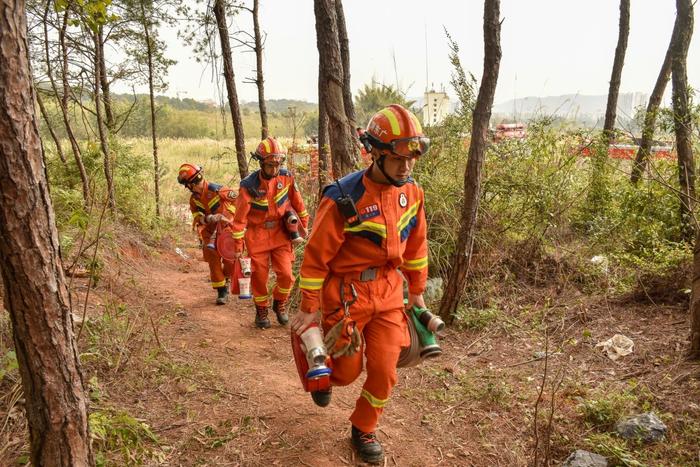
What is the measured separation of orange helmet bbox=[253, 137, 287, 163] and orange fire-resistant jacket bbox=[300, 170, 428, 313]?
2.66 metres

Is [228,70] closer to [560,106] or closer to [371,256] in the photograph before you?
[560,106]

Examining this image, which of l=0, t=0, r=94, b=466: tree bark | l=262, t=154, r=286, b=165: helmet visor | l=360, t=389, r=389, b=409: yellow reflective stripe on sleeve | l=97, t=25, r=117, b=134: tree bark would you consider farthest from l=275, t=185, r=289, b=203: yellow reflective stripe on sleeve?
l=97, t=25, r=117, b=134: tree bark

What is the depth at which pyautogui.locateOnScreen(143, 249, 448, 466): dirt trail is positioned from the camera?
3.17 meters

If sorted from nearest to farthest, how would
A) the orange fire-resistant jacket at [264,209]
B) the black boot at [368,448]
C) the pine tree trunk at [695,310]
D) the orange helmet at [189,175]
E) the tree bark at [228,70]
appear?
1. the black boot at [368,448]
2. the pine tree trunk at [695,310]
3. the orange fire-resistant jacket at [264,209]
4. the orange helmet at [189,175]
5. the tree bark at [228,70]

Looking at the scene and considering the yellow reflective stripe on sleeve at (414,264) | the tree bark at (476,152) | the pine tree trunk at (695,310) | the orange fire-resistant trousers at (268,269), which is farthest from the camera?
the orange fire-resistant trousers at (268,269)

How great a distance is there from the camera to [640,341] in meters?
4.38

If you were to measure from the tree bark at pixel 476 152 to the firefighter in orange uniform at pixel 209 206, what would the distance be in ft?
10.4

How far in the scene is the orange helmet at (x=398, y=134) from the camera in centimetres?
278

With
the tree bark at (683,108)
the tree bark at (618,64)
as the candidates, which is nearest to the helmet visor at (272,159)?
the tree bark at (683,108)

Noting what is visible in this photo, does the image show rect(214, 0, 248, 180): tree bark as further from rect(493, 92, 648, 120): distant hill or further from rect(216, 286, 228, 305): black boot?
rect(493, 92, 648, 120): distant hill

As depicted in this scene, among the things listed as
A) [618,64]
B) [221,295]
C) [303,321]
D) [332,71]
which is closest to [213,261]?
[221,295]

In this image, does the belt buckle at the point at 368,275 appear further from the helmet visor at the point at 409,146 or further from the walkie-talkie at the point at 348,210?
the helmet visor at the point at 409,146

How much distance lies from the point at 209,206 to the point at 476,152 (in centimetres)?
387

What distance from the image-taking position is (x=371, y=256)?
297 centimetres
